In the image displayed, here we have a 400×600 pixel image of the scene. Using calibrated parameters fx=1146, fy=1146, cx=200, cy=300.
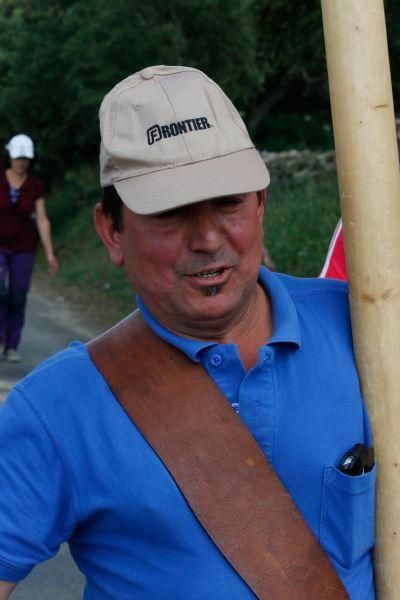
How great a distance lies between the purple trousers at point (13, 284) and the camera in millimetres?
9914

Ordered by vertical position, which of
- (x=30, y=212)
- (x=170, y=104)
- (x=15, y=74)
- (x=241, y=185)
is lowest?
(x=15, y=74)

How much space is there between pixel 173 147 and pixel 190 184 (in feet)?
0.26

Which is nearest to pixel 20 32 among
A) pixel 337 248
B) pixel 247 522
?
pixel 337 248

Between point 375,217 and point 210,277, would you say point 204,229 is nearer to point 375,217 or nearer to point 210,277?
point 210,277

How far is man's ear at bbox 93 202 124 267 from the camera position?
6.95 ft

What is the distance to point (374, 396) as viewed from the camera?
2045mm

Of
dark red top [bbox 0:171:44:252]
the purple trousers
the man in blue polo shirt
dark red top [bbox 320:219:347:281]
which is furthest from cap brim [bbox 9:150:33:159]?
the man in blue polo shirt

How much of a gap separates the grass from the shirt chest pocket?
9.16 m

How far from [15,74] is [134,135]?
2193cm

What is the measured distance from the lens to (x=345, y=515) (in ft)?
6.56

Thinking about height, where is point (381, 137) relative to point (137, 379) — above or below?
above

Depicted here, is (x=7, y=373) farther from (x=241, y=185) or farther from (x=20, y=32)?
(x=20, y=32)

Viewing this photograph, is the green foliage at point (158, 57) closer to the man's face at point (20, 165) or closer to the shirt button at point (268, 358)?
the man's face at point (20, 165)

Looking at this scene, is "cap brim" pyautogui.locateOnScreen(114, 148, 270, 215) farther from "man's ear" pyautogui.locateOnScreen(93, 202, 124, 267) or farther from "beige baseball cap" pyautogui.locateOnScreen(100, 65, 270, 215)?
"man's ear" pyautogui.locateOnScreen(93, 202, 124, 267)
